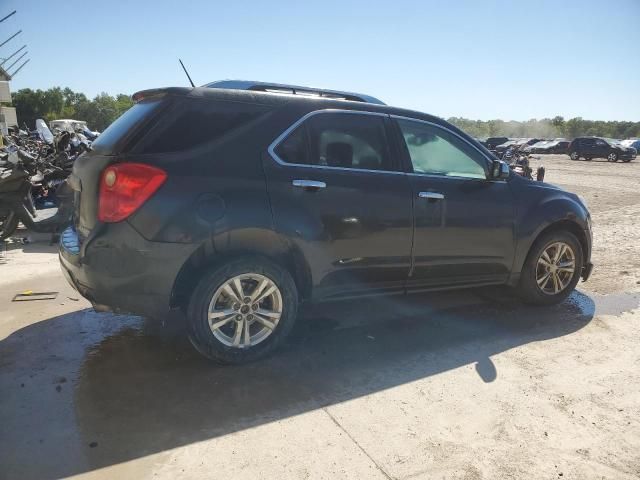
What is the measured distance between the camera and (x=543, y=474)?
2.52m

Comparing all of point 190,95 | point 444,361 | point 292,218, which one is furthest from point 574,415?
point 190,95

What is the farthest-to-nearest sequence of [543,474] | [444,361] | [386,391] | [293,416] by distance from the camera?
[444,361], [386,391], [293,416], [543,474]

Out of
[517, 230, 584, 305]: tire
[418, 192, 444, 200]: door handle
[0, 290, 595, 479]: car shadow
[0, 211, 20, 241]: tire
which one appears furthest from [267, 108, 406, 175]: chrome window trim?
[0, 211, 20, 241]: tire

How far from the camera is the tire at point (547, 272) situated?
4.78 metres

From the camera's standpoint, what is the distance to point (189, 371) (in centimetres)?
346

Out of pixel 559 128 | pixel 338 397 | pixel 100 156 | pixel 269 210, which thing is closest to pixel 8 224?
pixel 100 156

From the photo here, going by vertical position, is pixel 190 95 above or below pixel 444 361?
above

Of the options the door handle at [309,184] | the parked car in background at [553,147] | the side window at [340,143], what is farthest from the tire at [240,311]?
the parked car in background at [553,147]

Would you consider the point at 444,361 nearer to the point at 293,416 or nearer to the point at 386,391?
the point at 386,391

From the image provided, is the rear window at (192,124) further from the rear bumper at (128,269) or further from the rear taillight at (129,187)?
the rear bumper at (128,269)

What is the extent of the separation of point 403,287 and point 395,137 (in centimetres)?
126

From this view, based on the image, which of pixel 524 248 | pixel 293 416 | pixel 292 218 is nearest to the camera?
pixel 293 416

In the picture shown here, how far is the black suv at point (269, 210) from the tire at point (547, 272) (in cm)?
38

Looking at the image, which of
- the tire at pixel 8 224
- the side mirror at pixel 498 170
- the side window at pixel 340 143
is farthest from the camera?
the tire at pixel 8 224
